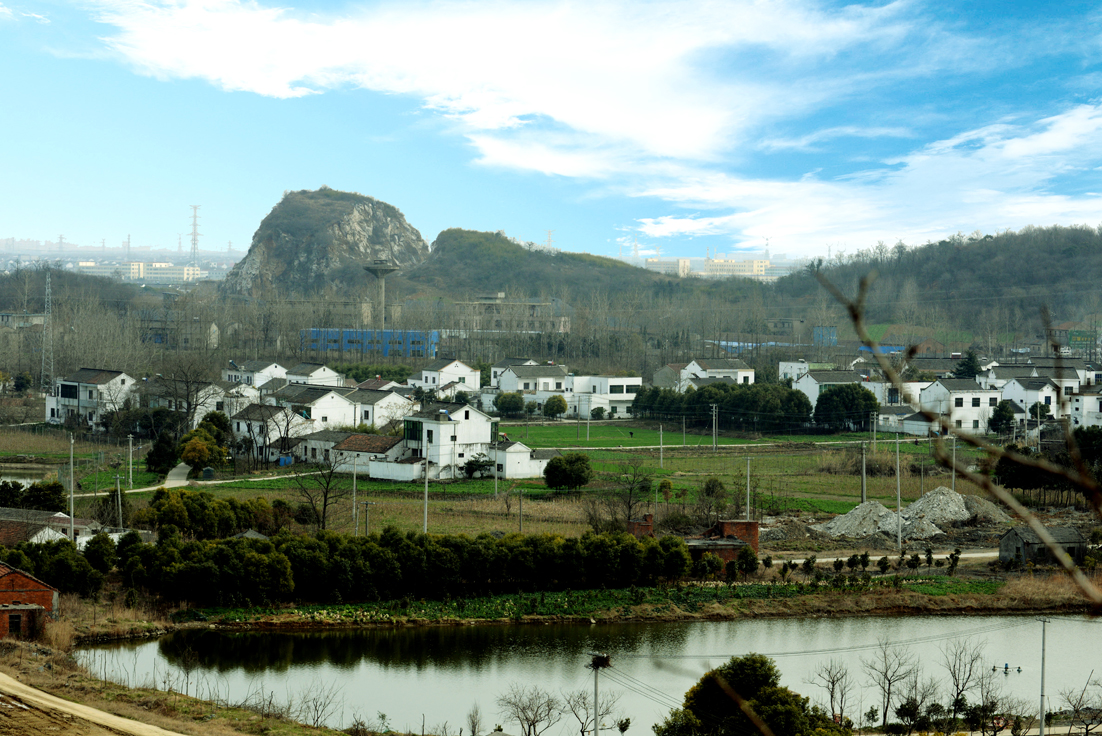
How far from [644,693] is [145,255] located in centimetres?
17838

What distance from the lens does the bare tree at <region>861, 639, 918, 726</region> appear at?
8.87 metres

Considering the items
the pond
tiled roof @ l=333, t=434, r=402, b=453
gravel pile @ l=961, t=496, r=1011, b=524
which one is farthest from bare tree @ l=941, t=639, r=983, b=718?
tiled roof @ l=333, t=434, r=402, b=453

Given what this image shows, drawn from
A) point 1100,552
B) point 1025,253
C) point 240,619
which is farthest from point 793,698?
point 1025,253

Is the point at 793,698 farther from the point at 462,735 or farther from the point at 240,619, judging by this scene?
the point at 240,619

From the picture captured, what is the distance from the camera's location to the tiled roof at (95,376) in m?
24.9

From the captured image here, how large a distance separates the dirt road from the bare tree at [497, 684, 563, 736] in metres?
2.86

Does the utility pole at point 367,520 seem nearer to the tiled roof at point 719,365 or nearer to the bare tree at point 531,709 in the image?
the bare tree at point 531,709

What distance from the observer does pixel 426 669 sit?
10.1 meters

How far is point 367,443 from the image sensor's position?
2038cm

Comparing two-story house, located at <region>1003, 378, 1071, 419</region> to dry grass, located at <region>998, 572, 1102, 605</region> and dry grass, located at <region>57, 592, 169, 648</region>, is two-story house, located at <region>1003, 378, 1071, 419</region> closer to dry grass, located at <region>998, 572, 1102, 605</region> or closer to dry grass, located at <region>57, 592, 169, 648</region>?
dry grass, located at <region>998, 572, 1102, 605</region>

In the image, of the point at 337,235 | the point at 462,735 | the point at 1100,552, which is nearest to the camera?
the point at 462,735

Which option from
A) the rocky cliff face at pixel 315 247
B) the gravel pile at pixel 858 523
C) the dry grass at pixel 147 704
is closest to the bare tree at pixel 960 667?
the gravel pile at pixel 858 523

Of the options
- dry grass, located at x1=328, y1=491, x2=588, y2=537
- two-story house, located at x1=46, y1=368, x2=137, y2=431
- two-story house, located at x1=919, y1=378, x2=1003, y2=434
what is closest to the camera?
dry grass, located at x1=328, y1=491, x2=588, y2=537

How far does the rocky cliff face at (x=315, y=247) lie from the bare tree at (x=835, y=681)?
62.0 metres
